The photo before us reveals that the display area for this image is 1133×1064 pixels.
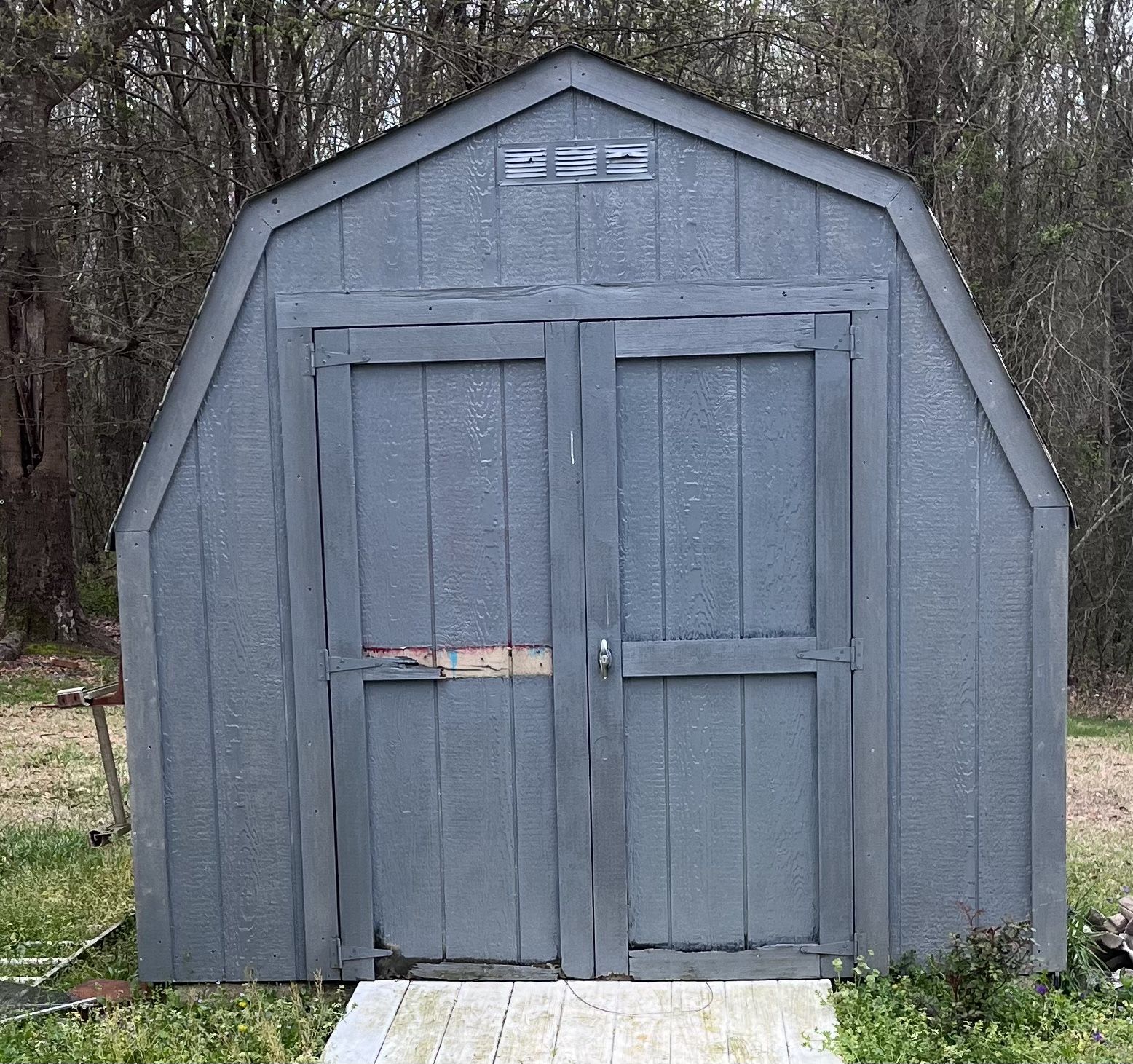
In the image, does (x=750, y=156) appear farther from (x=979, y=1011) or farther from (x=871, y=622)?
(x=979, y=1011)

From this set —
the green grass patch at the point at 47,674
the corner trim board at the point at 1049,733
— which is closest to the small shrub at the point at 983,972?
the corner trim board at the point at 1049,733

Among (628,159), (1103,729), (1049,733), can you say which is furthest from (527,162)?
(1103,729)

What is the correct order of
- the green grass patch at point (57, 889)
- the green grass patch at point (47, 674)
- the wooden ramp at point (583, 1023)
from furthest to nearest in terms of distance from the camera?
the green grass patch at point (47, 674)
the green grass patch at point (57, 889)
the wooden ramp at point (583, 1023)

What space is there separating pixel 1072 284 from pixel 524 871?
34.7 feet

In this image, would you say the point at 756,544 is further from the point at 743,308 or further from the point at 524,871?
the point at 524,871

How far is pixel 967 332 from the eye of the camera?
12.8 ft

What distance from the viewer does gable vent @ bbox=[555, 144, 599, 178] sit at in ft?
12.9

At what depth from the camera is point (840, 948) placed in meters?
4.05

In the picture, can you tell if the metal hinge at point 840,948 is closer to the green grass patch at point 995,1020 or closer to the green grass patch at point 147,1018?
the green grass patch at point 995,1020

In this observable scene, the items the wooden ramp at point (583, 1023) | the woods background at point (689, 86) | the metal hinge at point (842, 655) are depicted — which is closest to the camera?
the wooden ramp at point (583, 1023)

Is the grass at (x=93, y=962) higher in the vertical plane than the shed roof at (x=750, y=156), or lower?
lower

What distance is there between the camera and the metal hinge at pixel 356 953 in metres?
4.12

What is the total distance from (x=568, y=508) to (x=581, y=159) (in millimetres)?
1130

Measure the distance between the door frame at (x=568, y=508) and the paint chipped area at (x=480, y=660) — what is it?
0.10 meters
